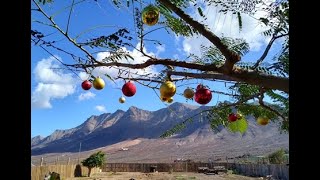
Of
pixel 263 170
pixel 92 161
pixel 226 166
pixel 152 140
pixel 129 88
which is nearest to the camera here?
pixel 129 88

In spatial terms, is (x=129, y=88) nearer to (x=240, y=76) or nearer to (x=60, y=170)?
(x=240, y=76)

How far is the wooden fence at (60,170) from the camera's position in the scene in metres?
20.8

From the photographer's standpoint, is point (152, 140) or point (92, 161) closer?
point (92, 161)

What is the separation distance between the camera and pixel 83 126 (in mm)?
177750

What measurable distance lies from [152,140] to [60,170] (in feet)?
352

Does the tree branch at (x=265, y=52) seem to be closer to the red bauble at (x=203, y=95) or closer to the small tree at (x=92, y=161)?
the red bauble at (x=203, y=95)

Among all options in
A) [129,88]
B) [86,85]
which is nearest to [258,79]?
[129,88]

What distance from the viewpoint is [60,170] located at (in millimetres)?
26812

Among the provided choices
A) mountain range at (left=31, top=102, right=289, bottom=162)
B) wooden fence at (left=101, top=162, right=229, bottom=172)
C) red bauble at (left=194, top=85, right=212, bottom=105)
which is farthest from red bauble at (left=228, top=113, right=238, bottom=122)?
mountain range at (left=31, top=102, right=289, bottom=162)

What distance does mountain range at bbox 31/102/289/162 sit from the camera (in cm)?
9807

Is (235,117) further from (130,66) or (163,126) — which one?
(163,126)

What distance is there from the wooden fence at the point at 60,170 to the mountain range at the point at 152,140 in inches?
2308
